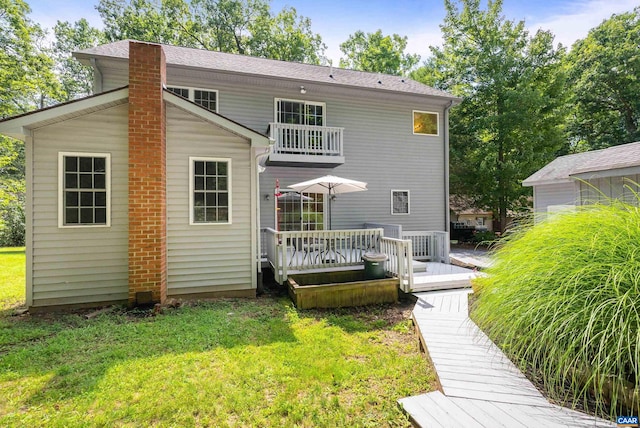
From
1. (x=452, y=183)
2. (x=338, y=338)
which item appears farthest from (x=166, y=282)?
(x=452, y=183)

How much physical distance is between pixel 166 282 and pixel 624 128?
3169 cm

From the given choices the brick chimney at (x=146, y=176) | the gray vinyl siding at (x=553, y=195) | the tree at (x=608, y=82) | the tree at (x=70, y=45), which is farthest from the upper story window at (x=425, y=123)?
the tree at (x=70, y=45)

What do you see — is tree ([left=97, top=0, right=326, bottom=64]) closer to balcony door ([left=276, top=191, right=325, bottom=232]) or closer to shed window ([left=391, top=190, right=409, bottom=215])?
shed window ([left=391, top=190, right=409, bottom=215])

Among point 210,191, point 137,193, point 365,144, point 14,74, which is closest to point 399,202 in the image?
point 365,144

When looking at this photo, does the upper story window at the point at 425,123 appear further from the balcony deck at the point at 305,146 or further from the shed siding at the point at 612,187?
the shed siding at the point at 612,187

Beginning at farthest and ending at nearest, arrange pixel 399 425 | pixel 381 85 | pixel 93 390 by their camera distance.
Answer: pixel 381 85 < pixel 93 390 < pixel 399 425

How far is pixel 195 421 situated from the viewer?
2.50 metres

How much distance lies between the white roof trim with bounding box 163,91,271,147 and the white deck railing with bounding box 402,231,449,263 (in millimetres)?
5603

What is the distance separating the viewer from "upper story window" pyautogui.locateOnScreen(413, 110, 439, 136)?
12211 mm

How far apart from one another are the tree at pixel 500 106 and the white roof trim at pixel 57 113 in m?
16.1

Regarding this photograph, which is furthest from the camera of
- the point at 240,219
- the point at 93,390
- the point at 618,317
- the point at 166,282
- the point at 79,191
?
the point at 240,219

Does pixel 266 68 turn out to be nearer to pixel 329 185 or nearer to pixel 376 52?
pixel 329 185

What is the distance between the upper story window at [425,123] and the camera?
12.2 meters

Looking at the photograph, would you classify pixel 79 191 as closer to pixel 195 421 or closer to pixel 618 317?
pixel 195 421
